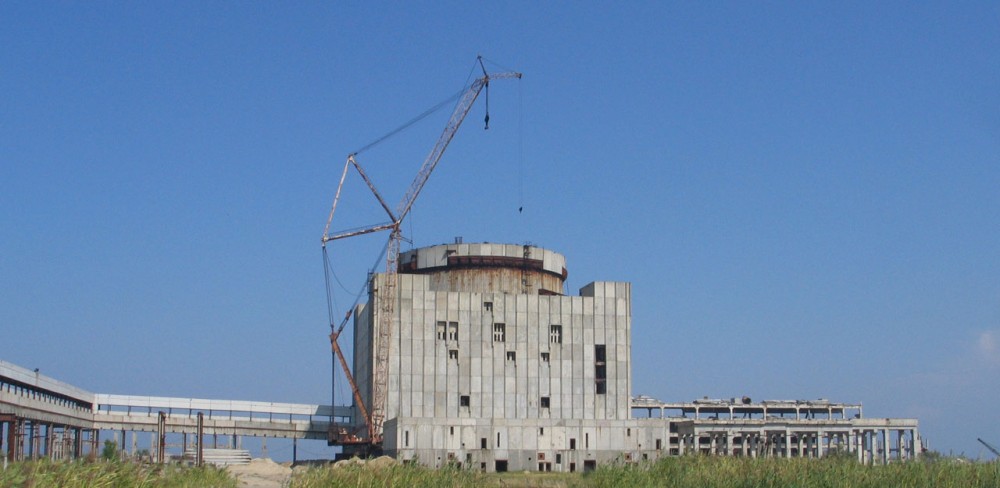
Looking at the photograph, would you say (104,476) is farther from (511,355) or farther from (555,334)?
(555,334)

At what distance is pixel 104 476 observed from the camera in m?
58.2

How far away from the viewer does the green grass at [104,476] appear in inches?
2112

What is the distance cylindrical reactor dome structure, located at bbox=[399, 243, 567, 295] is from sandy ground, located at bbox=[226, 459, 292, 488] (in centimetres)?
5193

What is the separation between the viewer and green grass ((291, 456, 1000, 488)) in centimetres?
7150

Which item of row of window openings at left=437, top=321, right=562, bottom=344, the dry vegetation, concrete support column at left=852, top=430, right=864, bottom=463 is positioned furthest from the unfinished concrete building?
concrete support column at left=852, top=430, right=864, bottom=463

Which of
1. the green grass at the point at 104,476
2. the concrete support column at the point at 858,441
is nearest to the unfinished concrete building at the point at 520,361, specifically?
the green grass at the point at 104,476

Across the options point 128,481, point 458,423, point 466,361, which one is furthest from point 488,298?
point 128,481

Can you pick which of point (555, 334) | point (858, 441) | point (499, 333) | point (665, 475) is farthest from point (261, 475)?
point (858, 441)

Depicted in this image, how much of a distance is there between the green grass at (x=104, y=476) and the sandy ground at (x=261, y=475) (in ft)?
16.3

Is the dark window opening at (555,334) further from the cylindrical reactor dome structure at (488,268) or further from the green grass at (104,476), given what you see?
the green grass at (104,476)

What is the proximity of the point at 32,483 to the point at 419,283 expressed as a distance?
87.6 metres

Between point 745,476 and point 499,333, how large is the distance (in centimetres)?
6234

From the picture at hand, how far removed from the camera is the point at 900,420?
638ft

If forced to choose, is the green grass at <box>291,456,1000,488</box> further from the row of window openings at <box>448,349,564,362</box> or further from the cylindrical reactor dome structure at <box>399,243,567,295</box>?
the cylindrical reactor dome structure at <box>399,243,567,295</box>
